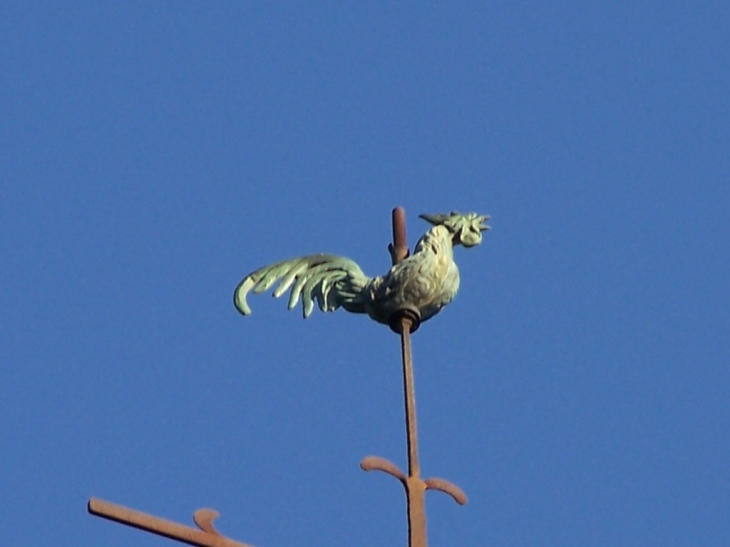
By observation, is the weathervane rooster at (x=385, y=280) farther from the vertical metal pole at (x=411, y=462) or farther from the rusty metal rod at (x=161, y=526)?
the rusty metal rod at (x=161, y=526)


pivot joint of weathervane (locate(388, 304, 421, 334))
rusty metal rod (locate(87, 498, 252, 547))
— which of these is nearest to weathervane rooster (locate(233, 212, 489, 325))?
pivot joint of weathervane (locate(388, 304, 421, 334))

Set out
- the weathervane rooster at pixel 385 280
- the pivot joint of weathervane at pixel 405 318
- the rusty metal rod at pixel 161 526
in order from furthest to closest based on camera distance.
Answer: the weathervane rooster at pixel 385 280 < the pivot joint of weathervane at pixel 405 318 < the rusty metal rod at pixel 161 526

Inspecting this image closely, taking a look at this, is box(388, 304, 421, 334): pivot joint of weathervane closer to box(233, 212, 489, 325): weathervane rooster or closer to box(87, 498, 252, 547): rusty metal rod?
box(233, 212, 489, 325): weathervane rooster

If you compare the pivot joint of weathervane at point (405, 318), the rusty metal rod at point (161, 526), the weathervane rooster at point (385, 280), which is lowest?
the rusty metal rod at point (161, 526)

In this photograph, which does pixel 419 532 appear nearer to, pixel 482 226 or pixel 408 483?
pixel 408 483

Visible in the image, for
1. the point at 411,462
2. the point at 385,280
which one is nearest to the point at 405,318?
the point at 385,280

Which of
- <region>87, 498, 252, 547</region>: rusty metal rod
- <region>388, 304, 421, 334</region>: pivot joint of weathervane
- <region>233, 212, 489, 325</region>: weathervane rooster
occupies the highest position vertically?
<region>233, 212, 489, 325</region>: weathervane rooster

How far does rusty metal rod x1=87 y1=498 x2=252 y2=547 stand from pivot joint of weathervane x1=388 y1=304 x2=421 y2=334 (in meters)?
1.15

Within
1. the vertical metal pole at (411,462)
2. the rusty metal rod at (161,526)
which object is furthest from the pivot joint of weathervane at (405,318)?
the rusty metal rod at (161,526)

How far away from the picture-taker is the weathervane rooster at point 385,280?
21.5 feet

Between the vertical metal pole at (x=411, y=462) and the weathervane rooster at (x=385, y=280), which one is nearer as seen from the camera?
the vertical metal pole at (x=411, y=462)

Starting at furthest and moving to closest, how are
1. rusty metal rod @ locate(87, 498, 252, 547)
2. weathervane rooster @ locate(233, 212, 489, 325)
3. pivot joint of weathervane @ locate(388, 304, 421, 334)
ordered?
weathervane rooster @ locate(233, 212, 489, 325), pivot joint of weathervane @ locate(388, 304, 421, 334), rusty metal rod @ locate(87, 498, 252, 547)

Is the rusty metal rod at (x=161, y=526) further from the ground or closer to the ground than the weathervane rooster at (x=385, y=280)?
closer to the ground

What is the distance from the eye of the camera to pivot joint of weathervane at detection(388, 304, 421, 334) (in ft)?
21.1
